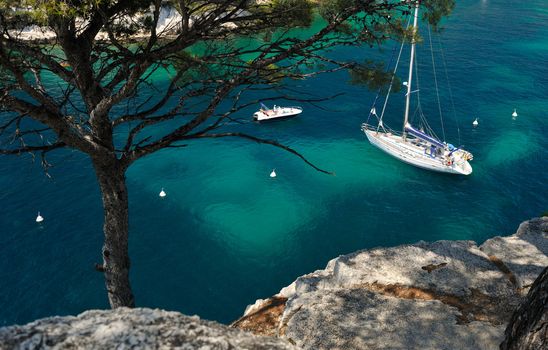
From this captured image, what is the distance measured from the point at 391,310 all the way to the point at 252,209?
1867 cm

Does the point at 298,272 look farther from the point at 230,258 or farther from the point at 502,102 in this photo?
the point at 502,102

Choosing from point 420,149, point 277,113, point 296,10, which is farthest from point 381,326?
point 277,113

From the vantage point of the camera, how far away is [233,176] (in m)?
28.9

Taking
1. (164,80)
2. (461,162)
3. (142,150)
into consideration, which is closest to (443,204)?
(461,162)

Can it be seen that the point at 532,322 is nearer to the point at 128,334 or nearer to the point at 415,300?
the point at 128,334

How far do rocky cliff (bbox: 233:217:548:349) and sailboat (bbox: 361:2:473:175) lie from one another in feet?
63.4

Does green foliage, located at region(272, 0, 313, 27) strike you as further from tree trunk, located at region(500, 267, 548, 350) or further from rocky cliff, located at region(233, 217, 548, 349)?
tree trunk, located at region(500, 267, 548, 350)

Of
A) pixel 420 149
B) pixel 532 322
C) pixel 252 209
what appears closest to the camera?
pixel 532 322

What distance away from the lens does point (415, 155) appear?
97.2 feet

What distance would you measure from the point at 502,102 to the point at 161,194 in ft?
97.3

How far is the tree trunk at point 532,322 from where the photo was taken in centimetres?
384

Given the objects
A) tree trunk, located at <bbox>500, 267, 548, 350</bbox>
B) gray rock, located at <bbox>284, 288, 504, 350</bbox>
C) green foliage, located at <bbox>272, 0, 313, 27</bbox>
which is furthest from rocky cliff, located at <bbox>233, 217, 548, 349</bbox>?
green foliage, located at <bbox>272, 0, 313, 27</bbox>

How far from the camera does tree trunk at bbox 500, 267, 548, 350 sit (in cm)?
384

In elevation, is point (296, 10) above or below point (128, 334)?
above
